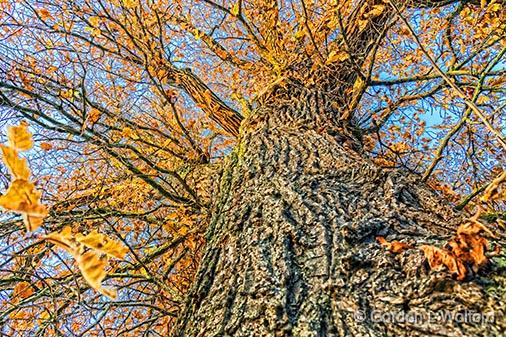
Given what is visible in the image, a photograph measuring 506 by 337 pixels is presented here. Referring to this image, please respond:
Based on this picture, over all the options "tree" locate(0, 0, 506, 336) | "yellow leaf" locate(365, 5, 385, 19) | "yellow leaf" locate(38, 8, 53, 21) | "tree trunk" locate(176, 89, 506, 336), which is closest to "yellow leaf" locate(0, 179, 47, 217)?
"tree" locate(0, 0, 506, 336)

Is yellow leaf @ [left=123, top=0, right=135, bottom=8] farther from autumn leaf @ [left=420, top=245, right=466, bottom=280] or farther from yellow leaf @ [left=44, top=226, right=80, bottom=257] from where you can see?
autumn leaf @ [left=420, top=245, right=466, bottom=280]

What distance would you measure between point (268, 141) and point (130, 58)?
2.32 meters

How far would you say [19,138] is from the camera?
0.79 m

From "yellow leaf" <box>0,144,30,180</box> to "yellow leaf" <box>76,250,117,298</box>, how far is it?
207mm

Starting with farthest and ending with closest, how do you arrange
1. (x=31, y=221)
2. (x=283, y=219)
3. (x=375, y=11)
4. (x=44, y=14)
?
(x=44, y=14) → (x=375, y=11) → (x=283, y=219) → (x=31, y=221)

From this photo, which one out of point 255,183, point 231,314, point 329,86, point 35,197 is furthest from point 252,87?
point 35,197

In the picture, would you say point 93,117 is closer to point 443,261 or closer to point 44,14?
point 44,14

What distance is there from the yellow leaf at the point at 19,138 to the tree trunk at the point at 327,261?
0.88 m

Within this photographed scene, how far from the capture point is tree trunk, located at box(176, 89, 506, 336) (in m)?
1.14

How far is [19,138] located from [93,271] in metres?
0.32

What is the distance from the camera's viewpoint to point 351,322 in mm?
1174

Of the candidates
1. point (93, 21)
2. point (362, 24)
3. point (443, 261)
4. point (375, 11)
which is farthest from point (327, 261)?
point (93, 21)

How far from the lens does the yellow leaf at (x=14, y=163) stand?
2.51 ft

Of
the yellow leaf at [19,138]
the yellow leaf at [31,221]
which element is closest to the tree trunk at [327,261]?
the yellow leaf at [31,221]
